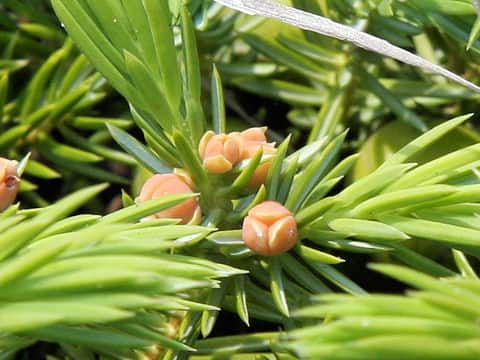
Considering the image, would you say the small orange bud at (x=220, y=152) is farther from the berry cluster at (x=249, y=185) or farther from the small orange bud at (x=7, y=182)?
the small orange bud at (x=7, y=182)

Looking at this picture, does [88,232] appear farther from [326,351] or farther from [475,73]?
[475,73]

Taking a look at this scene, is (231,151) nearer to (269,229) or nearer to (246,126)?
(269,229)

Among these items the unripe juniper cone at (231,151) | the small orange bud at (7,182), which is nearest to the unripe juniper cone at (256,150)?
the unripe juniper cone at (231,151)

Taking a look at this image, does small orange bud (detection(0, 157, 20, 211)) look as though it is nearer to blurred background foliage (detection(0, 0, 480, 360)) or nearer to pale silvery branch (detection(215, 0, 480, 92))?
blurred background foliage (detection(0, 0, 480, 360))

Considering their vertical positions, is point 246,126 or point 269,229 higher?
point 246,126

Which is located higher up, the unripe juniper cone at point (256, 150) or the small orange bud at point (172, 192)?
the unripe juniper cone at point (256, 150)

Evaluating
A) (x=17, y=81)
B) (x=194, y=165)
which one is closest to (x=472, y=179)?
(x=194, y=165)

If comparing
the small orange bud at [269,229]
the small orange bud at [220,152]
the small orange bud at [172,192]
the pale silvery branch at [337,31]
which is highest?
the pale silvery branch at [337,31]

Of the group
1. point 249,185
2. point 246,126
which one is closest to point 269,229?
point 249,185
